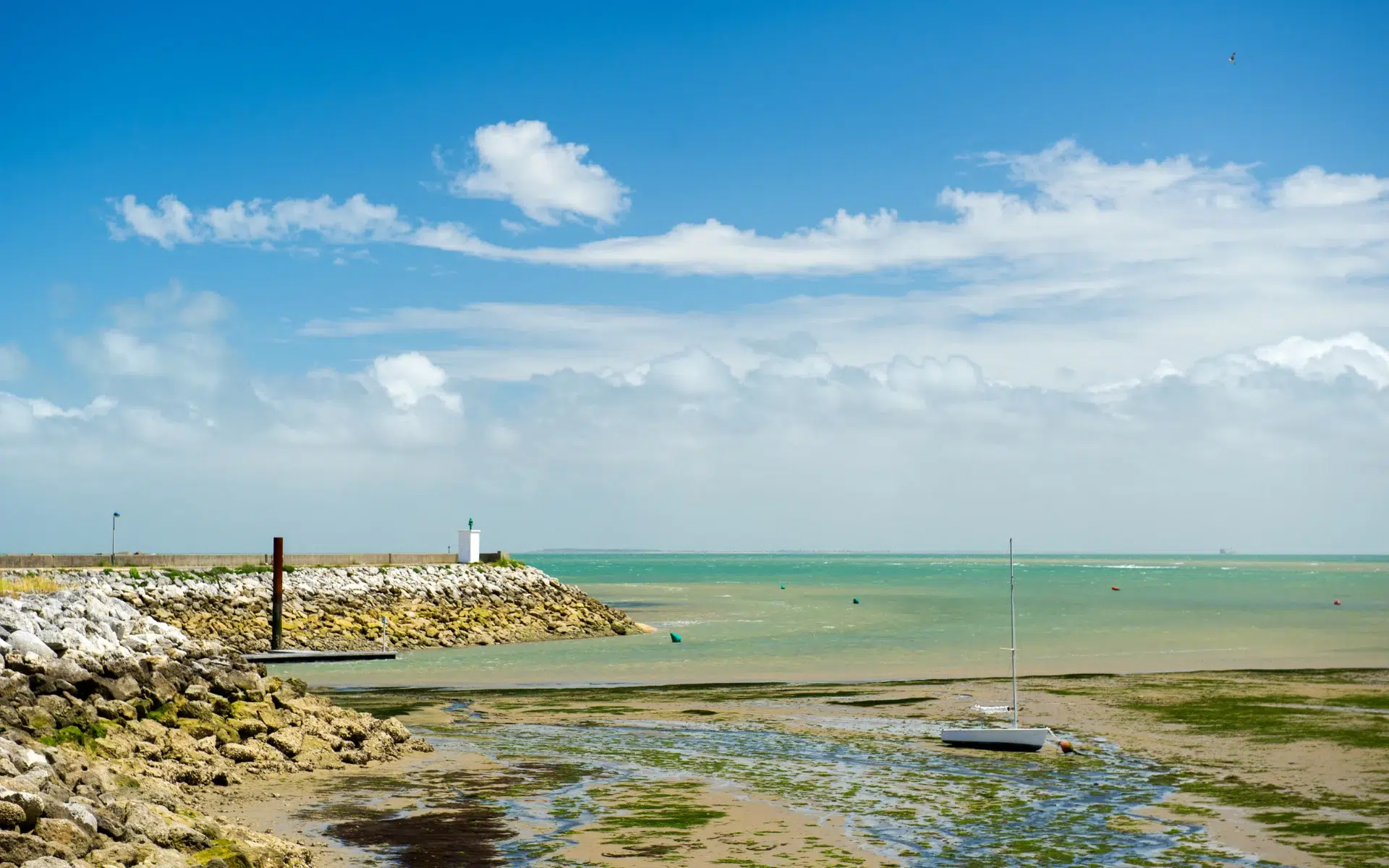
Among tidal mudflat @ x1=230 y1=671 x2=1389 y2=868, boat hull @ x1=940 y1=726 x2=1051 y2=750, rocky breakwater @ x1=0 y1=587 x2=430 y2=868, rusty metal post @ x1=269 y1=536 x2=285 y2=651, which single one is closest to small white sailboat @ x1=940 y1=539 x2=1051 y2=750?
boat hull @ x1=940 y1=726 x2=1051 y2=750

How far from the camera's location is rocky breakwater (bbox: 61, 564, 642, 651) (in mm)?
48844

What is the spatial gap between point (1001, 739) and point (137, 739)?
15209 mm

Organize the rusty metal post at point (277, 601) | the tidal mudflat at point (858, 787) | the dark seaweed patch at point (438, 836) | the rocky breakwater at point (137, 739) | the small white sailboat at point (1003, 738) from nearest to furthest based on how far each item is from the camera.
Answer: the rocky breakwater at point (137, 739)
the dark seaweed patch at point (438, 836)
the tidal mudflat at point (858, 787)
the small white sailboat at point (1003, 738)
the rusty metal post at point (277, 601)

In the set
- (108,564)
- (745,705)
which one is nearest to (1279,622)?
(745,705)

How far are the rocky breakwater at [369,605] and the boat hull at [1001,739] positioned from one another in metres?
30.4

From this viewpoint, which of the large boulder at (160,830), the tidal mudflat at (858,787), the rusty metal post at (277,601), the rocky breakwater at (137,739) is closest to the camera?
the rocky breakwater at (137,739)

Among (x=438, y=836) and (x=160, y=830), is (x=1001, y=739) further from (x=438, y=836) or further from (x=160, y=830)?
(x=160, y=830)

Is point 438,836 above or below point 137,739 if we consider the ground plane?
below

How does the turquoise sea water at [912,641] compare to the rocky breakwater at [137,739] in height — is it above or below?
below

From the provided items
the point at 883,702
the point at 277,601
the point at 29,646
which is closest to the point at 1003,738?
the point at 883,702

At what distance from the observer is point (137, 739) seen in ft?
64.7

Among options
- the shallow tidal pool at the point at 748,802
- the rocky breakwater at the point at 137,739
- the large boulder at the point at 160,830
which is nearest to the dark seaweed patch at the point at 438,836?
the shallow tidal pool at the point at 748,802

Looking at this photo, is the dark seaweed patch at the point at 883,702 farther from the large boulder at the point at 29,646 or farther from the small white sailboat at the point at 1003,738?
the large boulder at the point at 29,646

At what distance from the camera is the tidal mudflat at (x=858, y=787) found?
16.2m
